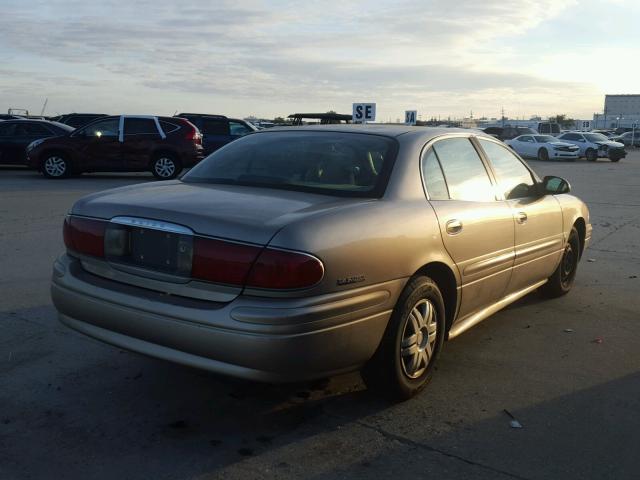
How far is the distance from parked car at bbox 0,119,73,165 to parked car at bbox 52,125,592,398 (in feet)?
51.2

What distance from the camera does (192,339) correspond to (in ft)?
10.2

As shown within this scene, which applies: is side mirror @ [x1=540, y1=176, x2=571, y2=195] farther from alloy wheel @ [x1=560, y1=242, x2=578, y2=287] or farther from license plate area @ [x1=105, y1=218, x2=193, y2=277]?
license plate area @ [x1=105, y1=218, x2=193, y2=277]

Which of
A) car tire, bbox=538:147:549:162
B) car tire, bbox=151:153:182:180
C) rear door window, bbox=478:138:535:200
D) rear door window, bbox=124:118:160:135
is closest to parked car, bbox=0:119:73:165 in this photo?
rear door window, bbox=124:118:160:135

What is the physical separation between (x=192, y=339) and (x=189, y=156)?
1460cm

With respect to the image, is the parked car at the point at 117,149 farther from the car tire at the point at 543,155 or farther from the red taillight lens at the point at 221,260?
the car tire at the point at 543,155

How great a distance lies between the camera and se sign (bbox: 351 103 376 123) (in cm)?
1526

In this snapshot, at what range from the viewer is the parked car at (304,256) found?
3059 millimetres

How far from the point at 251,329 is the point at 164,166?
14720 mm

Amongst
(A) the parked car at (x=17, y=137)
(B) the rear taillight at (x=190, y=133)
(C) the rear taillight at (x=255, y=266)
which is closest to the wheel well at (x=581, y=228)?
(C) the rear taillight at (x=255, y=266)

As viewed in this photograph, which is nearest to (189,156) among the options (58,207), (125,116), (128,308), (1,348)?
(125,116)

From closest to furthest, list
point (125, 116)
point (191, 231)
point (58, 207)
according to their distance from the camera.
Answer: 1. point (191, 231)
2. point (58, 207)
3. point (125, 116)

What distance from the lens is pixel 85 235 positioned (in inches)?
143

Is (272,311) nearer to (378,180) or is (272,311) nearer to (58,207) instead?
(378,180)

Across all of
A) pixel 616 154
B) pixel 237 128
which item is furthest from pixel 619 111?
pixel 237 128
